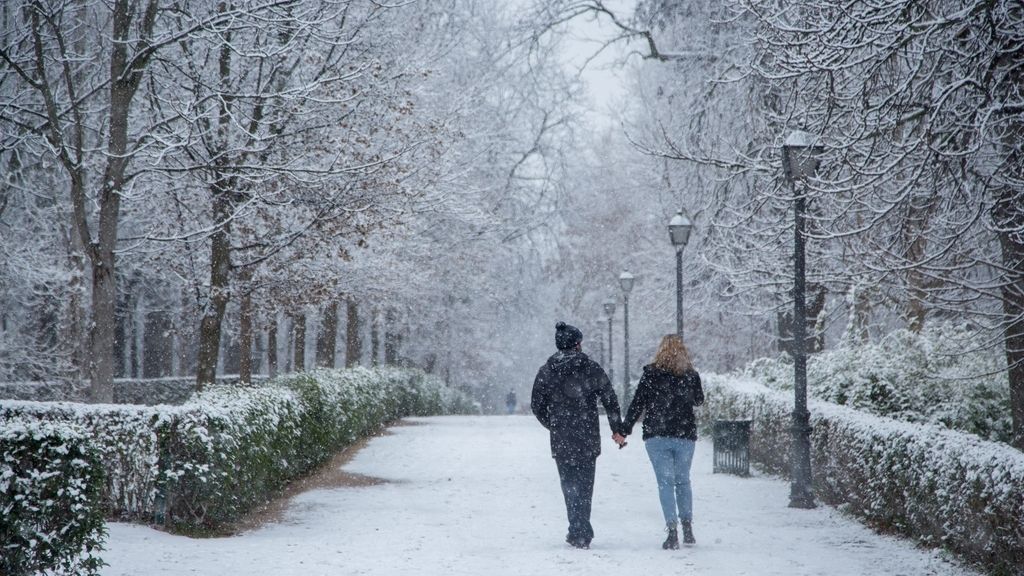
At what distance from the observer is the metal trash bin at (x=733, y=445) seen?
14.6 meters

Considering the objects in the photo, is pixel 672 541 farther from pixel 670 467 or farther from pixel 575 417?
pixel 575 417

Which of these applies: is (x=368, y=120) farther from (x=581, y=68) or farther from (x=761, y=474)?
(x=761, y=474)

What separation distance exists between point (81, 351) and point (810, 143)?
1847 centimetres

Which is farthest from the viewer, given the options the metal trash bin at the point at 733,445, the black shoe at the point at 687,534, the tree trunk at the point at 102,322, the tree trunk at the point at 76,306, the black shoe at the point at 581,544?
the tree trunk at the point at 76,306

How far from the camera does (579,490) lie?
895cm

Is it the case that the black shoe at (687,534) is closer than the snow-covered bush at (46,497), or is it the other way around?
the snow-covered bush at (46,497)

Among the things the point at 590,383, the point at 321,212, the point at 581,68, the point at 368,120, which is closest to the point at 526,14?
the point at 581,68

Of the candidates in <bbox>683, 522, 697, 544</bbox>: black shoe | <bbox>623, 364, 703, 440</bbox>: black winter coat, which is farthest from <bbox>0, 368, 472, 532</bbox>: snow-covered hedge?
<bbox>683, 522, 697, 544</bbox>: black shoe

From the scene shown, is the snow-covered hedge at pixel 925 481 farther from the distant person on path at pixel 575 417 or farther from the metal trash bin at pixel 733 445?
the distant person on path at pixel 575 417

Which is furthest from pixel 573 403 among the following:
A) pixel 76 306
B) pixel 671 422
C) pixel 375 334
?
pixel 375 334

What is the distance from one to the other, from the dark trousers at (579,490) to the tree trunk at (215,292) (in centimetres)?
752

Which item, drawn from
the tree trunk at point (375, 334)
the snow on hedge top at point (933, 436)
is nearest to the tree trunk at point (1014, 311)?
the snow on hedge top at point (933, 436)

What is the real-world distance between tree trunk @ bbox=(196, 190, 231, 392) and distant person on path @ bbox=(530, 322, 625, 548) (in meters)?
7.12

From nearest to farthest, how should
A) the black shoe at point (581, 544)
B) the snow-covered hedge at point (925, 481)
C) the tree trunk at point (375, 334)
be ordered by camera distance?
the snow-covered hedge at point (925, 481)
the black shoe at point (581, 544)
the tree trunk at point (375, 334)
